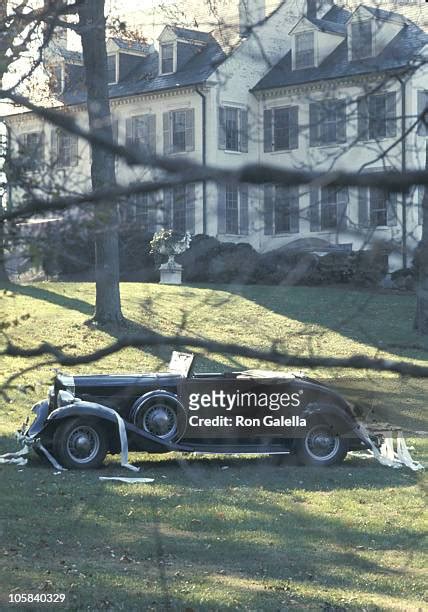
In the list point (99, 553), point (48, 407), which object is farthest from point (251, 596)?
point (48, 407)

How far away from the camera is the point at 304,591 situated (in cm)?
841

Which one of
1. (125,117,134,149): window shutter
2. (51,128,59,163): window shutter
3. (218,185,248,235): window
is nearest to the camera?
(125,117,134,149): window shutter

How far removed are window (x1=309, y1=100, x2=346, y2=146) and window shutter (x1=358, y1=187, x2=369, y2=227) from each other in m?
0.31

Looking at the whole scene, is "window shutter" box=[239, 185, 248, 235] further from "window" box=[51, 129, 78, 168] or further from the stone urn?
"window" box=[51, 129, 78, 168]

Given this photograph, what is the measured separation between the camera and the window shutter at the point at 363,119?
4973 millimetres

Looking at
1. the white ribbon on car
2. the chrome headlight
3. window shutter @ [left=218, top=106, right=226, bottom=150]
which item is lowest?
the white ribbon on car

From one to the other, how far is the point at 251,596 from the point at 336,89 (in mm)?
4301

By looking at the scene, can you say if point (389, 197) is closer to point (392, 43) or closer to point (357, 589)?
point (392, 43)

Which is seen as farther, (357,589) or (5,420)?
(5,420)

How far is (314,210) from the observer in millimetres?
4750

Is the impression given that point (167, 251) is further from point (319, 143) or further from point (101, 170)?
point (319, 143)

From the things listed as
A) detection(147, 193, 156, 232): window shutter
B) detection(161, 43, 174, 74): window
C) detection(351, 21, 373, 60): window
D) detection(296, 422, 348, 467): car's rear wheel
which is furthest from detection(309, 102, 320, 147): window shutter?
detection(161, 43, 174, 74): window

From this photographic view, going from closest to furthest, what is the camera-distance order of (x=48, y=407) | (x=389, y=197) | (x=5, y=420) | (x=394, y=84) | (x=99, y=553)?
1. (x=389, y=197)
2. (x=394, y=84)
3. (x=99, y=553)
4. (x=48, y=407)
5. (x=5, y=420)

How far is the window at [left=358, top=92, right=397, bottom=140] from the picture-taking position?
4.96 meters
